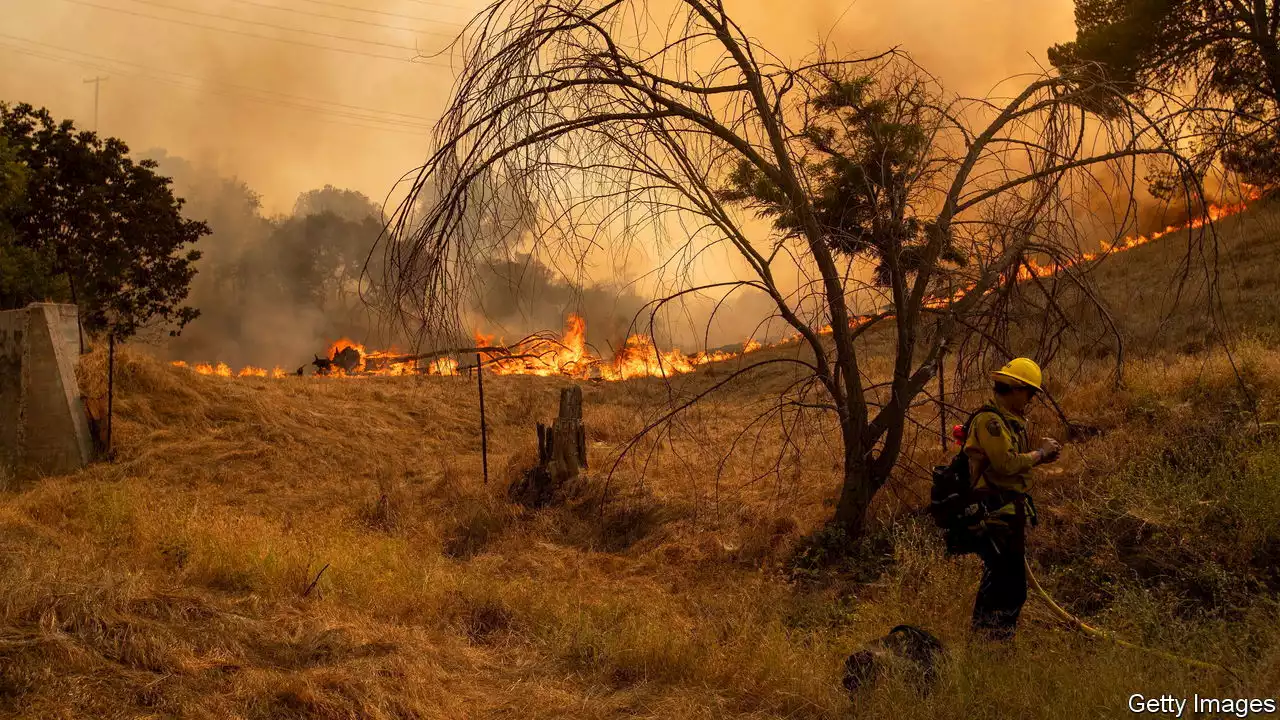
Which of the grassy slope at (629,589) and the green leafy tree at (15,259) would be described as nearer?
the grassy slope at (629,589)

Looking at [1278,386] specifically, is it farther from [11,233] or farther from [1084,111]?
[11,233]

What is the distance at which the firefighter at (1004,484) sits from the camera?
16.8 feet

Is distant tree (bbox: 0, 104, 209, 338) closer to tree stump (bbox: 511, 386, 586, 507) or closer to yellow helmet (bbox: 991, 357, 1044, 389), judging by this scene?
tree stump (bbox: 511, 386, 586, 507)

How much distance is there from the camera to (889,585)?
23.0 feet

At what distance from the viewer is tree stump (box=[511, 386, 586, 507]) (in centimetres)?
1213

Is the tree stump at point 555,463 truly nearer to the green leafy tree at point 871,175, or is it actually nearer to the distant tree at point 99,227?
the green leafy tree at point 871,175

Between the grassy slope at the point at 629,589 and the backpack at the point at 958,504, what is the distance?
0.64 meters

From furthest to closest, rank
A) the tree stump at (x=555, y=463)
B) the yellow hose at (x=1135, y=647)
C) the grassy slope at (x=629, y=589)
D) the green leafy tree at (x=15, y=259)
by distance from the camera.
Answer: the green leafy tree at (x=15, y=259) → the tree stump at (x=555, y=463) → the grassy slope at (x=629, y=589) → the yellow hose at (x=1135, y=647)

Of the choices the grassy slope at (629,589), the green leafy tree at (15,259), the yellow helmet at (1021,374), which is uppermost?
the green leafy tree at (15,259)

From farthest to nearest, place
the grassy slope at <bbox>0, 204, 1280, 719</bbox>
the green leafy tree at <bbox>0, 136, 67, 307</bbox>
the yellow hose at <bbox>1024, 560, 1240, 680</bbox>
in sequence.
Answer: the green leafy tree at <bbox>0, 136, 67, 307</bbox> → the grassy slope at <bbox>0, 204, 1280, 719</bbox> → the yellow hose at <bbox>1024, 560, 1240, 680</bbox>

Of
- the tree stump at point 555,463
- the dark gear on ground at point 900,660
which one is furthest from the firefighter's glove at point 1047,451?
the tree stump at point 555,463

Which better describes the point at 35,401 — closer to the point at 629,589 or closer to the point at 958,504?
the point at 629,589

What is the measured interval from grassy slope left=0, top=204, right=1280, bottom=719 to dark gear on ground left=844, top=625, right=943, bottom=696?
139mm

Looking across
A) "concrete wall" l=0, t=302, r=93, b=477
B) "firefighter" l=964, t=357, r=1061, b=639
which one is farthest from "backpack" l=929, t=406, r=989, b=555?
"concrete wall" l=0, t=302, r=93, b=477
